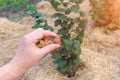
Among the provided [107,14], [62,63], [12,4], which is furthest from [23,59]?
[12,4]

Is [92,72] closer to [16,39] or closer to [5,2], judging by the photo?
[16,39]

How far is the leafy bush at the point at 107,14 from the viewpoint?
521 cm

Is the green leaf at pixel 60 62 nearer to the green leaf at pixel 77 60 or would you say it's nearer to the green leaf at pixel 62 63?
the green leaf at pixel 62 63

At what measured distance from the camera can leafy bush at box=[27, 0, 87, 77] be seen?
3973 mm

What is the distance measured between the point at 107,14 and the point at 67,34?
1.34 meters

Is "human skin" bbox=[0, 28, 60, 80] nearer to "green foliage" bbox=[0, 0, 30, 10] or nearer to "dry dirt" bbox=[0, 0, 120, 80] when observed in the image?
"dry dirt" bbox=[0, 0, 120, 80]

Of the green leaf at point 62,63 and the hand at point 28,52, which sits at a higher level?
the hand at point 28,52

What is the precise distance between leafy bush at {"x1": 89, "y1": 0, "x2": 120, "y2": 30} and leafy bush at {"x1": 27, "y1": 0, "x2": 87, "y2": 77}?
3.39 ft

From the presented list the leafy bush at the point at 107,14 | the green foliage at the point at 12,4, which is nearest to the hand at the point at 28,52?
the leafy bush at the point at 107,14

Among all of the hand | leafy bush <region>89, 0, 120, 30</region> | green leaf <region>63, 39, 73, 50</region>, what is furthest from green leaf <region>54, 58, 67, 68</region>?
the hand

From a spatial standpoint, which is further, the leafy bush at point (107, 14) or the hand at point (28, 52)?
the leafy bush at point (107, 14)

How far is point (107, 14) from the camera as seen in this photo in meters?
5.27

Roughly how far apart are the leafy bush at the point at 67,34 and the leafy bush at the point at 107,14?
1033 millimetres

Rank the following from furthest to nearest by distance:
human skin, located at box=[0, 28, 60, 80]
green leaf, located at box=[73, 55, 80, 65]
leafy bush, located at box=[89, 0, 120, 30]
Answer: leafy bush, located at box=[89, 0, 120, 30] → green leaf, located at box=[73, 55, 80, 65] → human skin, located at box=[0, 28, 60, 80]
